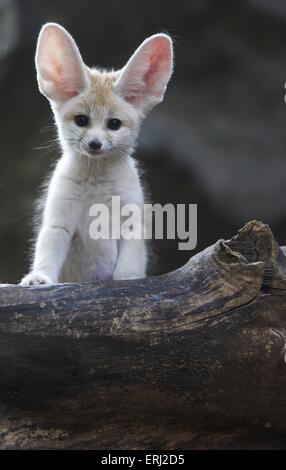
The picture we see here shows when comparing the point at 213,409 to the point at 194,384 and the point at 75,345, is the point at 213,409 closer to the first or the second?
the point at 194,384

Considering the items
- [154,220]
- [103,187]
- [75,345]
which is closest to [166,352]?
[75,345]

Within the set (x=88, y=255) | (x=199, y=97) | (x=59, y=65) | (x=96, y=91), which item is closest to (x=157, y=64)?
(x=96, y=91)

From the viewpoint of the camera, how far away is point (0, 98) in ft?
19.9

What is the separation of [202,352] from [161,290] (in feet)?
0.82

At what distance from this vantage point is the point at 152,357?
2.62 m

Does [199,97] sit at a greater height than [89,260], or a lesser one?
greater

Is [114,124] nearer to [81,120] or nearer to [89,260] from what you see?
[81,120]

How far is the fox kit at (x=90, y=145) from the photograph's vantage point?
10.9 feet

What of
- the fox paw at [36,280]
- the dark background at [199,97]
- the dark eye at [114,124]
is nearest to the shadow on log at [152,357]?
the fox paw at [36,280]

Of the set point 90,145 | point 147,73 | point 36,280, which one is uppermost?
point 147,73

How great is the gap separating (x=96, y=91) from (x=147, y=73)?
9.6 inches

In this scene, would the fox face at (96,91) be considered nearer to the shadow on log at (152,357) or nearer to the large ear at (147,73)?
the large ear at (147,73)

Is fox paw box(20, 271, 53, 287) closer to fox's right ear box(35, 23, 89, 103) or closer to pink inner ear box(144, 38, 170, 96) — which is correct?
fox's right ear box(35, 23, 89, 103)

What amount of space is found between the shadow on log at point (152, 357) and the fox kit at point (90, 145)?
2.01 ft
